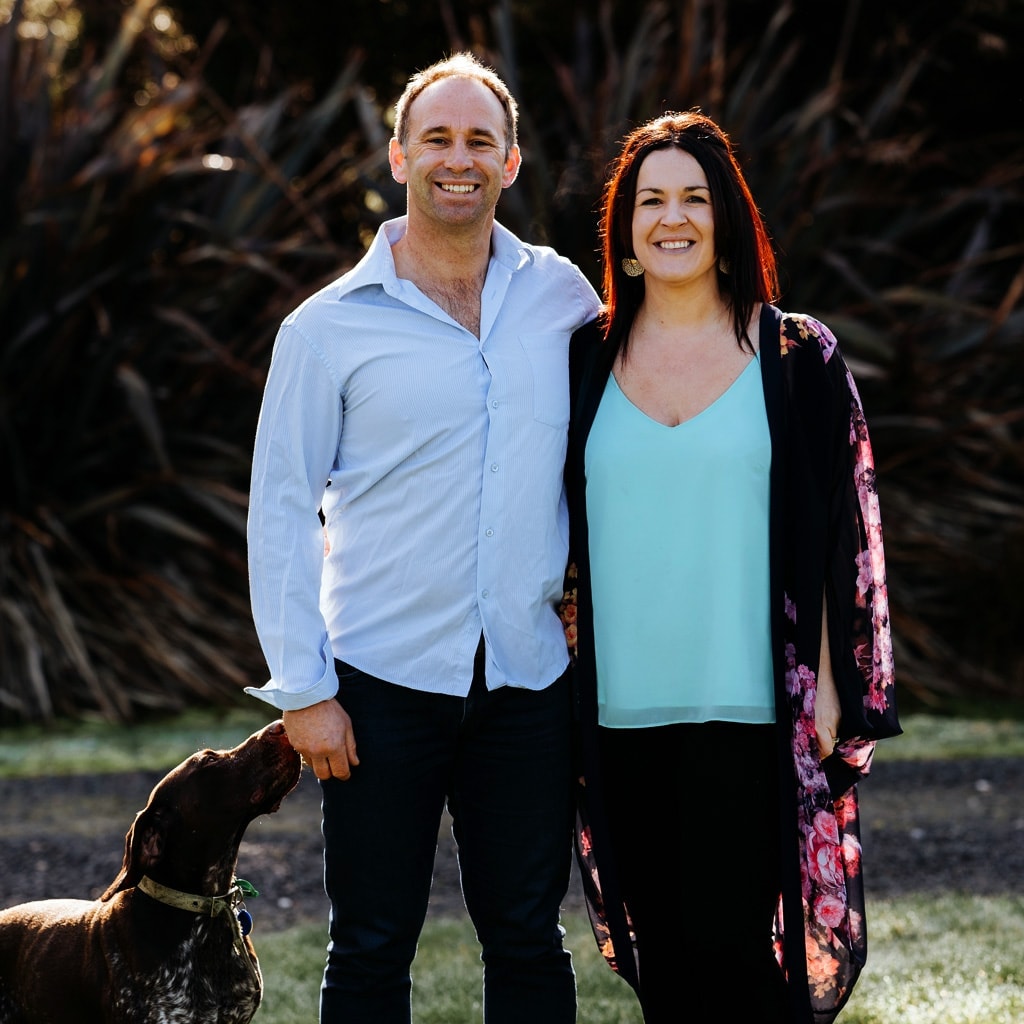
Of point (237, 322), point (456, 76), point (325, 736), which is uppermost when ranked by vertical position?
point (456, 76)

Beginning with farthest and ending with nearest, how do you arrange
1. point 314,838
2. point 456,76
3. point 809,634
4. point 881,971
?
point 314,838 → point 881,971 → point 456,76 → point 809,634

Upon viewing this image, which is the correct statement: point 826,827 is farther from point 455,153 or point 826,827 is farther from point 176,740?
point 176,740

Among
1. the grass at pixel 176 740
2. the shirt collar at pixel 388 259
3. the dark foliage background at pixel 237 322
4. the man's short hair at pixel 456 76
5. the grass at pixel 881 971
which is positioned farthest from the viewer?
the dark foliage background at pixel 237 322

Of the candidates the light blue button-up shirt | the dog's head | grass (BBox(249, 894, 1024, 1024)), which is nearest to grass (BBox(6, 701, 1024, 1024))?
grass (BBox(249, 894, 1024, 1024))

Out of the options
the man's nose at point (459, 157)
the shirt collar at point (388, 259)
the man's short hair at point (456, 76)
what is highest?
the man's short hair at point (456, 76)

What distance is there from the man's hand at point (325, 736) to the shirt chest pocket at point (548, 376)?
0.67 metres

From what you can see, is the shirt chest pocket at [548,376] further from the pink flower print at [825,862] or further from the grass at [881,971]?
the grass at [881,971]

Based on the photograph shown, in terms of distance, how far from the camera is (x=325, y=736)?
2.84m

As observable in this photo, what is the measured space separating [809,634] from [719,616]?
18 cm

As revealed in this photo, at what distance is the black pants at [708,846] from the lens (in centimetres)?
293

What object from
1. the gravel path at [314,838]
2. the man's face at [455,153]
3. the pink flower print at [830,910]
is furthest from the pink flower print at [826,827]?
the gravel path at [314,838]

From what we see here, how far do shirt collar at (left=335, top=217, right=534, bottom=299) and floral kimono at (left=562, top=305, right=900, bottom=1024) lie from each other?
0.79 ft

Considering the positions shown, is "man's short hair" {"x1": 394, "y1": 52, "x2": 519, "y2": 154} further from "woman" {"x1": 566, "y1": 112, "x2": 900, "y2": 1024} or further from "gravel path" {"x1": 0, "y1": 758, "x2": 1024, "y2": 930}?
"gravel path" {"x1": 0, "y1": 758, "x2": 1024, "y2": 930}

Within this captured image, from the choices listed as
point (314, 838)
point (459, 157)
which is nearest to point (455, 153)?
point (459, 157)
